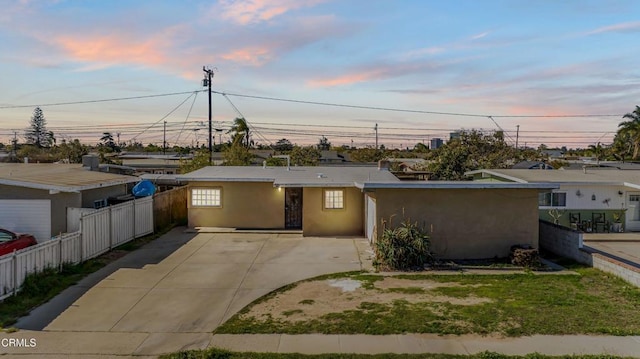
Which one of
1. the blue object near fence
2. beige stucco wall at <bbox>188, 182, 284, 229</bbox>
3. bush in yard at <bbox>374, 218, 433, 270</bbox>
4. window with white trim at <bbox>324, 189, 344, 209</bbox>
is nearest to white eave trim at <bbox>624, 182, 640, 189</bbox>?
bush in yard at <bbox>374, 218, 433, 270</bbox>

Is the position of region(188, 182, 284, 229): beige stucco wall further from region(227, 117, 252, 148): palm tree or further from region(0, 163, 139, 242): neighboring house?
region(227, 117, 252, 148): palm tree

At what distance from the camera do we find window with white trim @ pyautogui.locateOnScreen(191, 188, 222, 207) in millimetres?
19938

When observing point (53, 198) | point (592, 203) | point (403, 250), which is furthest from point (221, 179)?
point (592, 203)

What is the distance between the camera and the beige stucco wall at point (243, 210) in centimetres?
1991

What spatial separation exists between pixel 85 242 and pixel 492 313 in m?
11.2

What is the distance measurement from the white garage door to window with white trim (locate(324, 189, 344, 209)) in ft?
32.8

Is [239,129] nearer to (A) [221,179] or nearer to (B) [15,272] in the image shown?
(A) [221,179]

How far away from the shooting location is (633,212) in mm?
21672

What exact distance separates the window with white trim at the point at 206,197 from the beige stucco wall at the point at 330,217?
413 centimetres

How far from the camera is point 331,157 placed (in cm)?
6109

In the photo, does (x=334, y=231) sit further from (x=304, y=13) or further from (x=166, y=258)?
(x=304, y=13)

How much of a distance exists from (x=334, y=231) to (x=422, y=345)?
36.1ft

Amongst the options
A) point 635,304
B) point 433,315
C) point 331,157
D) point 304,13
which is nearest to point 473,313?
point 433,315

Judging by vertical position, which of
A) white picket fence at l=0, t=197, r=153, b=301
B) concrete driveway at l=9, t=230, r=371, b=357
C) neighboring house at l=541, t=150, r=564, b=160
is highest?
neighboring house at l=541, t=150, r=564, b=160
